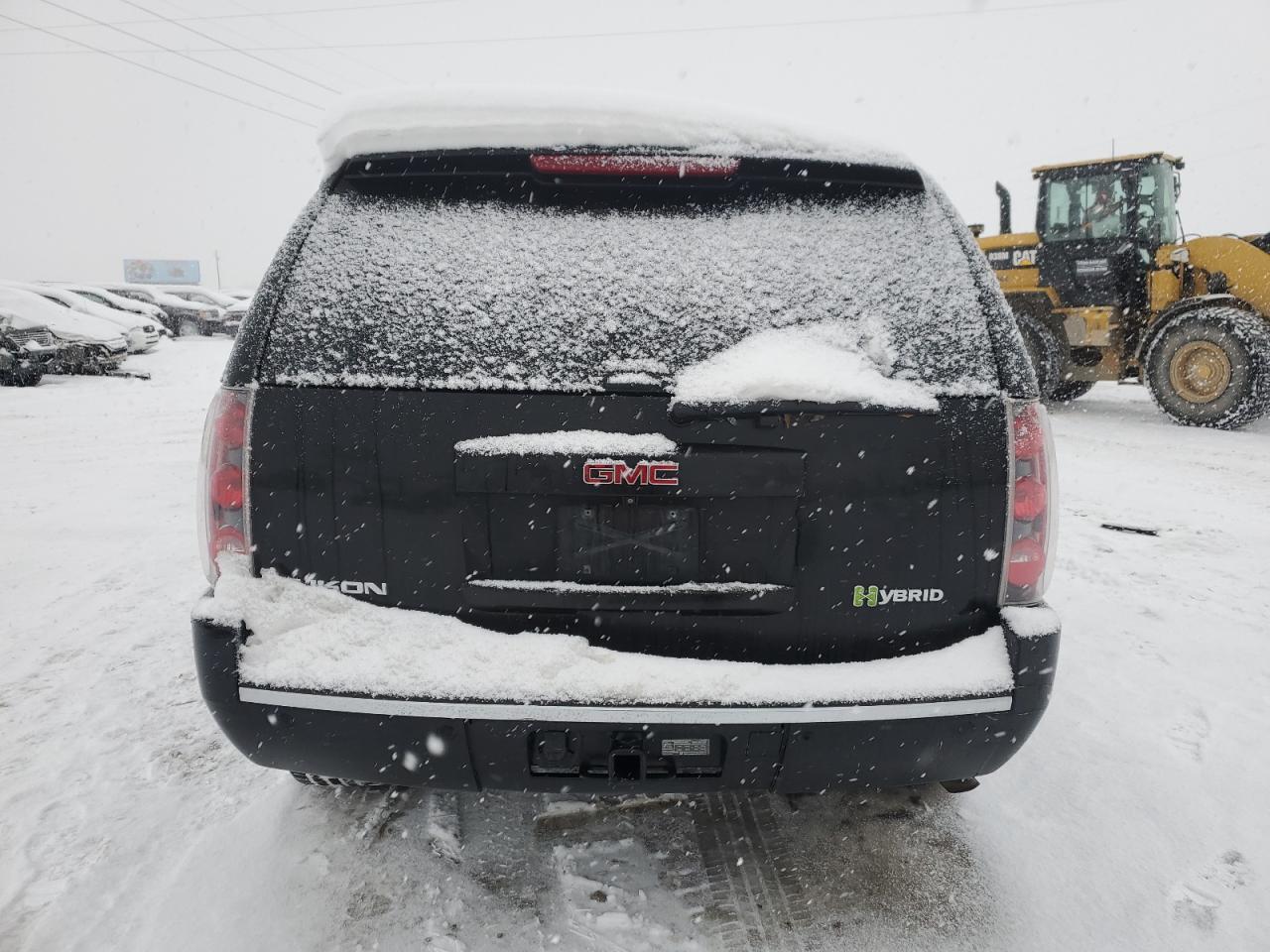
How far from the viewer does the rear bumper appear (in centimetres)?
167

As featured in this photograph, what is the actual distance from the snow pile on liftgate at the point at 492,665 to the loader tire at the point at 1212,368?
9.37 meters

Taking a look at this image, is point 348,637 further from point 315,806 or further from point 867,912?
point 867,912

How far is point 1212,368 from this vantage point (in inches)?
353

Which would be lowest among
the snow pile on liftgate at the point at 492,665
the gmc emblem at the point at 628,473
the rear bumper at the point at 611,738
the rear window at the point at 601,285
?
the rear bumper at the point at 611,738

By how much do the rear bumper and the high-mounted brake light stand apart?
Answer: 49.9 inches

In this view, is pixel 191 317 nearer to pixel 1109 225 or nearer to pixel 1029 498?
pixel 1109 225

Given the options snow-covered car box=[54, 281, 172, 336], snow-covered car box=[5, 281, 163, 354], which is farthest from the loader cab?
snow-covered car box=[54, 281, 172, 336]

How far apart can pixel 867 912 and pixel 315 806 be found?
5.42 ft

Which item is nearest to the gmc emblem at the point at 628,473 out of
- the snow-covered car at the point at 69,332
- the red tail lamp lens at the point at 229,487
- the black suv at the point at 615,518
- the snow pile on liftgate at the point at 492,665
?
the black suv at the point at 615,518

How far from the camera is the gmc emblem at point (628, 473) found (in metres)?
1.67

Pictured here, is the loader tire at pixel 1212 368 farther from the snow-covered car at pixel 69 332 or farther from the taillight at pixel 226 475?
the snow-covered car at pixel 69 332

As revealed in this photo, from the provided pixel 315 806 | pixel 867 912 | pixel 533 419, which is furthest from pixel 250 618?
pixel 867 912

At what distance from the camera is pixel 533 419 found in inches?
66.5

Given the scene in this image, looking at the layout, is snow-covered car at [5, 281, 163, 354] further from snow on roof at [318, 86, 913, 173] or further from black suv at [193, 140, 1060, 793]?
black suv at [193, 140, 1060, 793]
